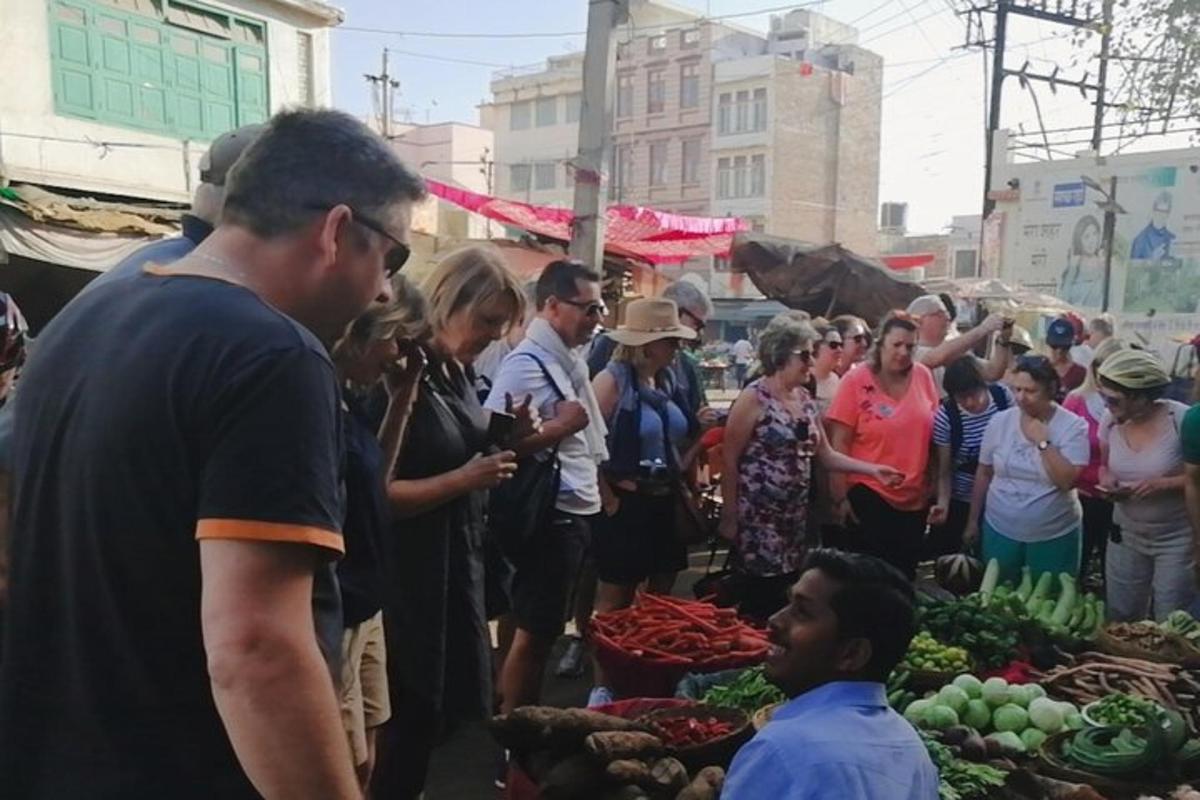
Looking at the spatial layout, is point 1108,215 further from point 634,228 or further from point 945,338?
point 945,338

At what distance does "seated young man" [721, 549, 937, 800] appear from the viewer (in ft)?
6.63

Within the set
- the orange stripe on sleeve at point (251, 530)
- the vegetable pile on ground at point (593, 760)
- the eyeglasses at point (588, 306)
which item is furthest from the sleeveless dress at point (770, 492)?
the orange stripe on sleeve at point (251, 530)

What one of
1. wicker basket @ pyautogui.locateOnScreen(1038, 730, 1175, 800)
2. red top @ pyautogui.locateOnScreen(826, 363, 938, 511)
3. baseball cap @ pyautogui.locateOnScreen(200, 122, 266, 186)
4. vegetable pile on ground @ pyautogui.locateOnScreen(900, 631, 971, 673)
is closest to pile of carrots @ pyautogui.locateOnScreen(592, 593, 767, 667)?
vegetable pile on ground @ pyautogui.locateOnScreen(900, 631, 971, 673)

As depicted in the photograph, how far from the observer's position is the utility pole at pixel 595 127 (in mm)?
6520

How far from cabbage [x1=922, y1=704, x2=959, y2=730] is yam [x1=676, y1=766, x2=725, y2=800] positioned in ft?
3.25

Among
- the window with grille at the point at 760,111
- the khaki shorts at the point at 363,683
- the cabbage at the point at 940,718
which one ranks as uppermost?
the window with grille at the point at 760,111

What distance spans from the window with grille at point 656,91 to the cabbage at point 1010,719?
50911 mm

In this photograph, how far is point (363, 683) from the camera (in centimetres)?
285

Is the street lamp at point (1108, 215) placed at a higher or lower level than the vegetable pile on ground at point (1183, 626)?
higher

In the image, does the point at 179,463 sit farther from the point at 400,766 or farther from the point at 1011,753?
the point at 1011,753

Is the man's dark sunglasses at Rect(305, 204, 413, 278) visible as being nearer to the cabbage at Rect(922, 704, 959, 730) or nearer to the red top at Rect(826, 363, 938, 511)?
the cabbage at Rect(922, 704, 959, 730)

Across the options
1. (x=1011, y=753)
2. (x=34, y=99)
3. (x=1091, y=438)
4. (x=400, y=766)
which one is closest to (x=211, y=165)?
(x=400, y=766)

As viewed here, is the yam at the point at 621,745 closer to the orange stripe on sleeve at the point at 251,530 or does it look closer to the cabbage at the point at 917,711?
the cabbage at the point at 917,711

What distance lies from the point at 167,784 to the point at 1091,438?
5.81 meters
